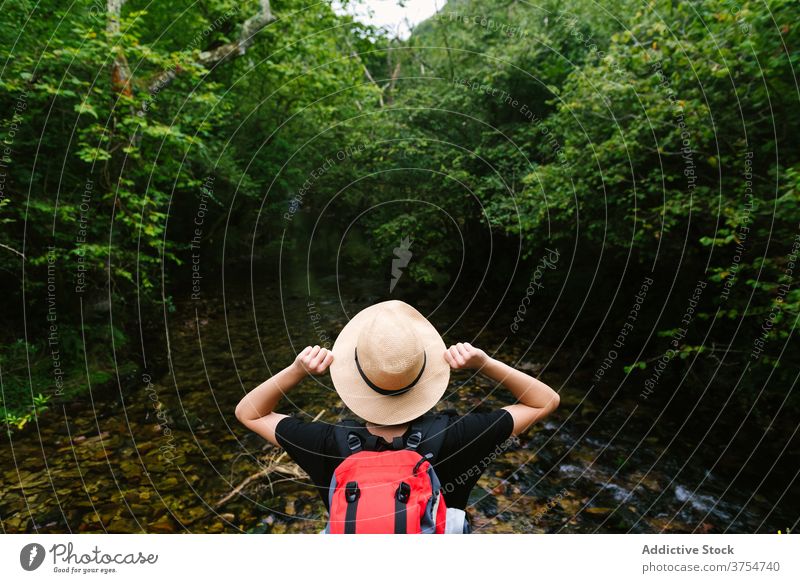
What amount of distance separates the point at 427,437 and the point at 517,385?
51 centimetres

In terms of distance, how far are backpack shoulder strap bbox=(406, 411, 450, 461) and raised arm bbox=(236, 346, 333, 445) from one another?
1.68 feet

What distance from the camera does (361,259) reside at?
69.7 ft

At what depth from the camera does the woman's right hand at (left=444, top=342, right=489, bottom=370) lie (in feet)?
Result: 7.06

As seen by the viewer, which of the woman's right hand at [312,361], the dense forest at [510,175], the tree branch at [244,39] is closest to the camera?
the woman's right hand at [312,361]

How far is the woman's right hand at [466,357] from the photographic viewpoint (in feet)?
7.06

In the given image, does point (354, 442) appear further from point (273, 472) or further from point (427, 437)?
point (273, 472)

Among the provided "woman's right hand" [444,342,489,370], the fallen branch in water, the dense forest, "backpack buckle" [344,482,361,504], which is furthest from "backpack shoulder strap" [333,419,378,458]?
the fallen branch in water

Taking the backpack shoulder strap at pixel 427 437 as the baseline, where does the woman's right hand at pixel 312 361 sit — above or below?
above

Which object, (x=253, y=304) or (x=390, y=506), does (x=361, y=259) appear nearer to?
(x=253, y=304)

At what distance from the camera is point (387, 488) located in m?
1.90

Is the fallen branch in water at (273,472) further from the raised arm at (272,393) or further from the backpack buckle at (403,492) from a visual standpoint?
the backpack buckle at (403,492)

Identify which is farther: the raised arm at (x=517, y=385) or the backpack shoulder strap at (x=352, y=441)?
the raised arm at (x=517, y=385)

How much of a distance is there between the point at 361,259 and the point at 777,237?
57.3 ft

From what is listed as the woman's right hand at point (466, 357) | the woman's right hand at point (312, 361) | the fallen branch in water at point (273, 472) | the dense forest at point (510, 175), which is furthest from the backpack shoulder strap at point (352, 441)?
the fallen branch in water at point (273, 472)
